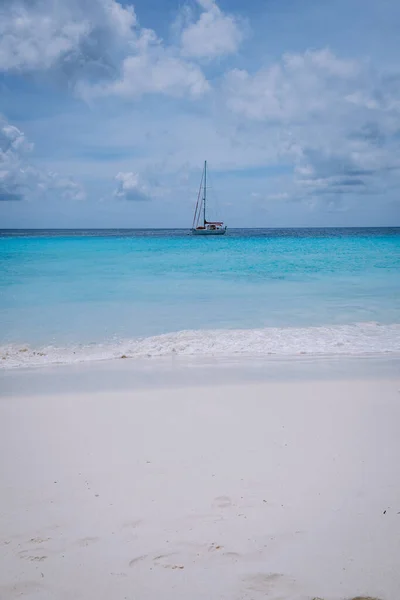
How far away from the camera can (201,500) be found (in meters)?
3.34

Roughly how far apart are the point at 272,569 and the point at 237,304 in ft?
37.3

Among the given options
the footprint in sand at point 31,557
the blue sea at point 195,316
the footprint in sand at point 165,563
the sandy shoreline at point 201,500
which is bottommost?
the footprint in sand at point 31,557

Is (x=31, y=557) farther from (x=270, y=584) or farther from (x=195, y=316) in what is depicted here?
(x=195, y=316)

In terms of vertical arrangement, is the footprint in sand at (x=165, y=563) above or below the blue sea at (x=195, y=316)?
below

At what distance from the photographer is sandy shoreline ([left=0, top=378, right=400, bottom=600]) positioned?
2617 millimetres

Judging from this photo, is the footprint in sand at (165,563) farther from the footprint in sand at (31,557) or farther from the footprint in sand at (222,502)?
the footprint in sand at (31,557)

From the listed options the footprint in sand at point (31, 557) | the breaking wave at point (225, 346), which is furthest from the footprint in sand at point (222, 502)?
the breaking wave at point (225, 346)

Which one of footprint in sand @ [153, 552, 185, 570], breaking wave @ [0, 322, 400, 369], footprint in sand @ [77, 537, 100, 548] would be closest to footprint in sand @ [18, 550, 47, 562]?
footprint in sand @ [77, 537, 100, 548]

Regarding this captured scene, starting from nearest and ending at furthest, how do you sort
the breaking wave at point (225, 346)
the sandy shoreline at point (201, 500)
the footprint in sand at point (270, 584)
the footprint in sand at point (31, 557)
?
the footprint in sand at point (270, 584) → the sandy shoreline at point (201, 500) → the footprint in sand at point (31, 557) → the breaking wave at point (225, 346)

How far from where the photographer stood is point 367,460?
3.90 metres

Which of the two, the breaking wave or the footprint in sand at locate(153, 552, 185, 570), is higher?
the breaking wave

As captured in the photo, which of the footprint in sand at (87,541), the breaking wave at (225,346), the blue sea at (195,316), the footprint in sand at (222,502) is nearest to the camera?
the footprint in sand at (87,541)

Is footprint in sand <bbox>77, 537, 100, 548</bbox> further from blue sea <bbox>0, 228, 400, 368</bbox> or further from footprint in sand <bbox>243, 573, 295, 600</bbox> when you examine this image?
blue sea <bbox>0, 228, 400, 368</bbox>

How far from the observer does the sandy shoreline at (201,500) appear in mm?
2617
